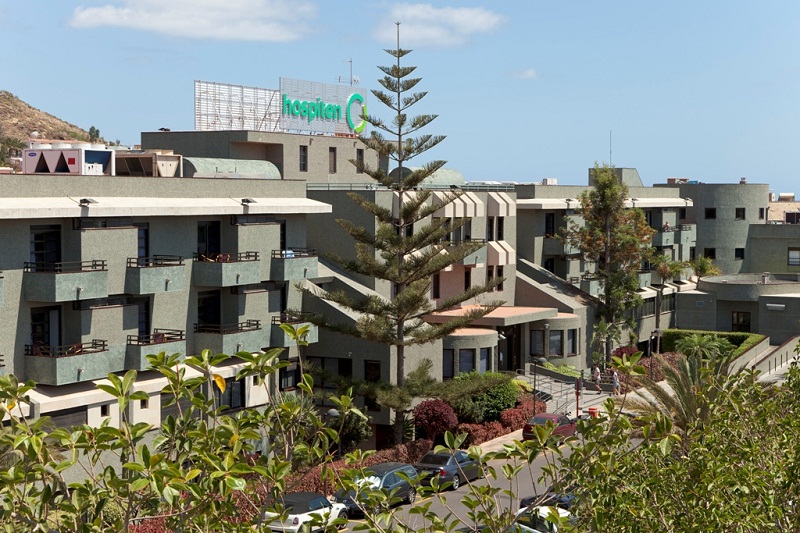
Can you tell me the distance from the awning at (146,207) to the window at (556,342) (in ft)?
53.2

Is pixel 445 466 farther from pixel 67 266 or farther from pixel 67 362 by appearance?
pixel 67 266

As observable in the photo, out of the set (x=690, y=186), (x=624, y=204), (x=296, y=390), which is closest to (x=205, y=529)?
(x=296, y=390)

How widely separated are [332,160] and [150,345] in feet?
69.2

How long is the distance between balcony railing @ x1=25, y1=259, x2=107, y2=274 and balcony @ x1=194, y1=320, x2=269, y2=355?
5.17 meters

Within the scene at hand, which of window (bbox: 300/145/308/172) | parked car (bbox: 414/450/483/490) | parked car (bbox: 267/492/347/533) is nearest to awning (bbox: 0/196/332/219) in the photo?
window (bbox: 300/145/308/172)

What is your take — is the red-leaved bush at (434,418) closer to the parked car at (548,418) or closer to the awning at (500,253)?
the parked car at (548,418)

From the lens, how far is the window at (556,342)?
5462 cm

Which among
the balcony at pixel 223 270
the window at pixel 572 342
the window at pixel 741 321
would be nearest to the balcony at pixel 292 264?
the balcony at pixel 223 270

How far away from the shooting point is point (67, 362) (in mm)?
31047

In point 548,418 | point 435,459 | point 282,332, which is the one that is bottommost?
point 435,459

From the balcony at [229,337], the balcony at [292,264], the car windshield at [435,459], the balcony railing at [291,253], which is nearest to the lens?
the car windshield at [435,459]

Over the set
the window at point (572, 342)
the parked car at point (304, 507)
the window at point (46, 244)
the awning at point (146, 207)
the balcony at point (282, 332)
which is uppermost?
the awning at point (146, 207)

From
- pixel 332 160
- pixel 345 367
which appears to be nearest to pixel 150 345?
pixel 345 367

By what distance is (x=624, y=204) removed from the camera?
61406mm
